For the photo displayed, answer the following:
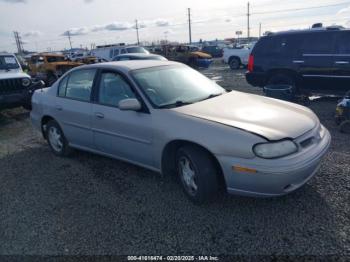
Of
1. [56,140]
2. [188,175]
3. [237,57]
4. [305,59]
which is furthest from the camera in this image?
[237,57]

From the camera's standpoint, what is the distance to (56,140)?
5.11 meters

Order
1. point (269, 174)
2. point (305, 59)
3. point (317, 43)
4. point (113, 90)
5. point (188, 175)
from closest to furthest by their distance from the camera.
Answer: point (269, 174) < point (188, 175) < point (113, 90) < point (317, 43) < point (305, 59)

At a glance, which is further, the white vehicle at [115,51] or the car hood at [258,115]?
the white vehicle at [115,51]

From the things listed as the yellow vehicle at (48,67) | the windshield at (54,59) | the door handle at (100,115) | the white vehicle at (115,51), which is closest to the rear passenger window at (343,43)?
the door handle at (100,115)

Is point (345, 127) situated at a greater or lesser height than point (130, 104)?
lesser

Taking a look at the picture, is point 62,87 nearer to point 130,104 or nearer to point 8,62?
point 130,104

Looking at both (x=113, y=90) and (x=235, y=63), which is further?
(x=235, y=63)

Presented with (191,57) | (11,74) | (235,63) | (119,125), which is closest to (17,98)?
(11,74)

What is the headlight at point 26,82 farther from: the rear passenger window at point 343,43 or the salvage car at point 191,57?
the salvage car at point 191,57

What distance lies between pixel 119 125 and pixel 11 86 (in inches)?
241

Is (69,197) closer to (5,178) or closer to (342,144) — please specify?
(5,178)

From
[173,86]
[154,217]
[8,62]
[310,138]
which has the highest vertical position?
[8,62]

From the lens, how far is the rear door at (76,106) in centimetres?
432

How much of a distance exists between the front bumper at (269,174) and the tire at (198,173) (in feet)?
0.56
